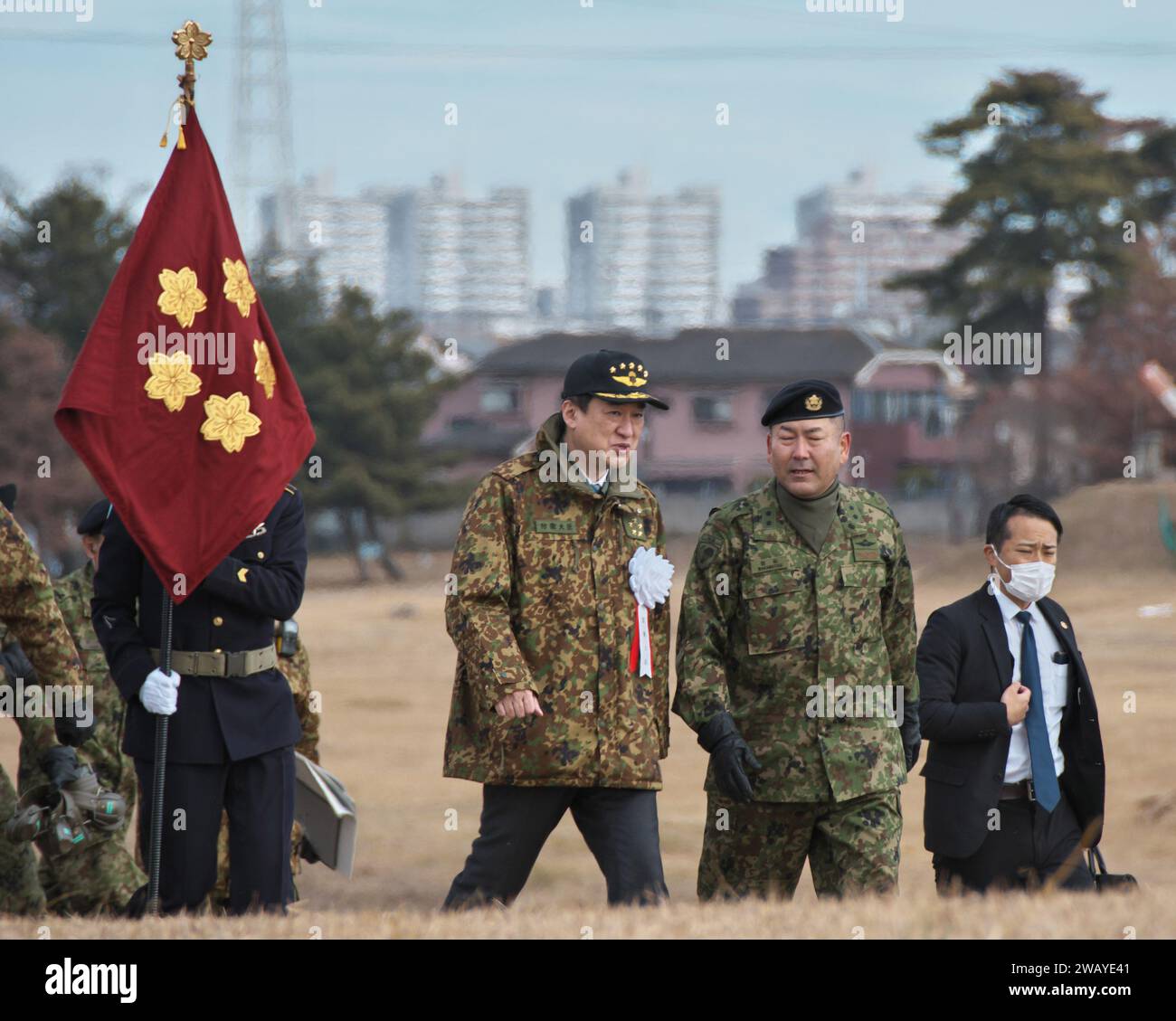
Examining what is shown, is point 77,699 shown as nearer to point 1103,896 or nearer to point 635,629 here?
point 635,629

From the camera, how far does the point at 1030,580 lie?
5480mm

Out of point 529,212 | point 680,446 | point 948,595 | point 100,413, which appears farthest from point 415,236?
point 100,413

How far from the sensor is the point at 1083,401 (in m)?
40.1

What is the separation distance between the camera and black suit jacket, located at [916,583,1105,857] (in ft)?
17.5

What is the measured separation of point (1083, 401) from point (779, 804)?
36.8 meters

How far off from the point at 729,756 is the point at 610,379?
44.8 inches

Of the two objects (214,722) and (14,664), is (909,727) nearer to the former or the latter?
(214,722)

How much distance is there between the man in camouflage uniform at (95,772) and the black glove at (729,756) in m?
2.38

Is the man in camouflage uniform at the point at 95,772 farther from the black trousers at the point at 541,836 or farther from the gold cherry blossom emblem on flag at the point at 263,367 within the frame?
the black trousers at the point at 541,836

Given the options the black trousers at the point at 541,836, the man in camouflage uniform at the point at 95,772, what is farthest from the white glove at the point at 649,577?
the man in camouflage uniform at the point at 95,772

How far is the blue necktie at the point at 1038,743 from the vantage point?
17.5ft

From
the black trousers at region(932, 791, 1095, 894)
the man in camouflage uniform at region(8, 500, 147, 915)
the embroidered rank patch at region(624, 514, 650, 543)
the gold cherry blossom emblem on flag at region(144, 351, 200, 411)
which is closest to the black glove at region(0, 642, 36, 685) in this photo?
the man in camouflage uniform at region(8, 500, 147, 915)

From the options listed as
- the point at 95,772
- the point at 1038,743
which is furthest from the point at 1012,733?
the point at 95,772

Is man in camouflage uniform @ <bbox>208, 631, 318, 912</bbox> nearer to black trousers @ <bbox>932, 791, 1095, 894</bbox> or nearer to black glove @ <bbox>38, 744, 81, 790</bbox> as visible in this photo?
black glove @ <bbox>38, 744, 81, 790</bbox>
